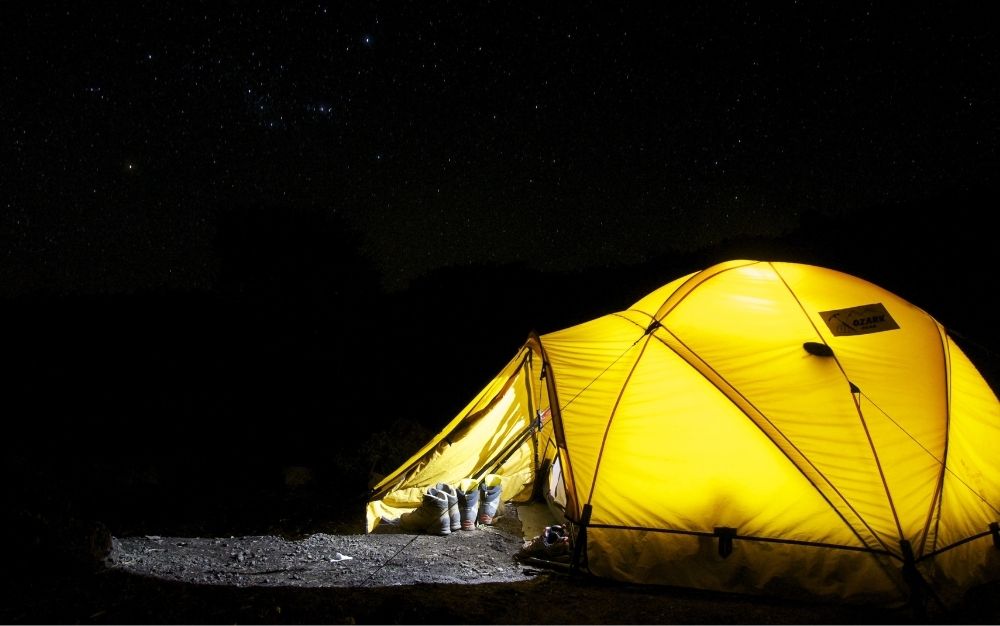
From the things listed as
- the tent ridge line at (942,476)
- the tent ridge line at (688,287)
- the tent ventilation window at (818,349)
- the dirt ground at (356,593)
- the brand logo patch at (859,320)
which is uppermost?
Answer: the tent ridge line at (688,287)

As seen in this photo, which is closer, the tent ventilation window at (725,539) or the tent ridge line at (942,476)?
the tent ridge line at (942,476)

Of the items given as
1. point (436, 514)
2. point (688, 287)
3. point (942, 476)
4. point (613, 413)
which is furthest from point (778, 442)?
point (436, 514)

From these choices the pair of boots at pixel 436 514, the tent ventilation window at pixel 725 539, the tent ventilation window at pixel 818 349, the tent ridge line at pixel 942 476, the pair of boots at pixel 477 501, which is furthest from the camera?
the pair of boots at pixel 477 501

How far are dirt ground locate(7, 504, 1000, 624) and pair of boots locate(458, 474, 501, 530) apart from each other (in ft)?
2.14

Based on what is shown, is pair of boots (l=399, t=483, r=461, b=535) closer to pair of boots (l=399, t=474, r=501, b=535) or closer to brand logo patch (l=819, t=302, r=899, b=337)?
pair of boots (l=399, t=474, r=501, b=535)

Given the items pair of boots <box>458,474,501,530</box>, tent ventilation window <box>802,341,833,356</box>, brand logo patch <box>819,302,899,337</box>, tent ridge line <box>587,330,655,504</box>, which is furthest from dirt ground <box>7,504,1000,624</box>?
brand logo patch <box>819,302,899,337</box>

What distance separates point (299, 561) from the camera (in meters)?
5.93

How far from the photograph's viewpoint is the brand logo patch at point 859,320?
19.7 ft

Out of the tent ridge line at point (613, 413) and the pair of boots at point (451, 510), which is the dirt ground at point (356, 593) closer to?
the pair of boots at point (451, 510)

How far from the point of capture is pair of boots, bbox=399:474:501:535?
708 centimetres

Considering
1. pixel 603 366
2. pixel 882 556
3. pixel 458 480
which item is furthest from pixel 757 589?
pixel 458 480

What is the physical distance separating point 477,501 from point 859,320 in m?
5.00

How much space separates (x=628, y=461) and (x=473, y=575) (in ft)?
6.43

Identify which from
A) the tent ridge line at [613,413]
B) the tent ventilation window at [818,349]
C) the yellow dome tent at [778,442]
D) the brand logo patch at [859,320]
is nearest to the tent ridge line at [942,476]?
the yellow dome tent at [778,442]
